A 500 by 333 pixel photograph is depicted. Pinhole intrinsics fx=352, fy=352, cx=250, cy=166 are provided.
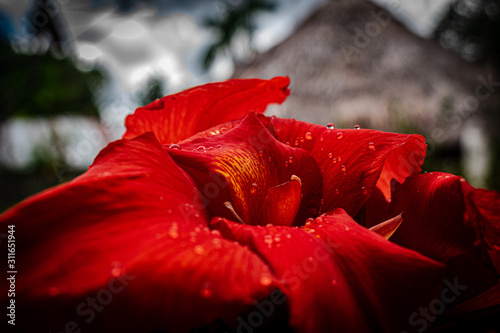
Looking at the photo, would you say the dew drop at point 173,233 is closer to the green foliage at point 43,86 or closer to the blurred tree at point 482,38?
the green foliage at point 43,86

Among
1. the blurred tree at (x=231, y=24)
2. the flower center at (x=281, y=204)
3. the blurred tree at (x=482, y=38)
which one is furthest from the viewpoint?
the blurred tree at (x=231, y=24)

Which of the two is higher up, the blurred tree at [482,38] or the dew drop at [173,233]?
the dew drop at [173,233]

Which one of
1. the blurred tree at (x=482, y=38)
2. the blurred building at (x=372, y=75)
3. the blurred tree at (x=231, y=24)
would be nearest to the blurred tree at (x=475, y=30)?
the blurred tree at (x=482, y=38)

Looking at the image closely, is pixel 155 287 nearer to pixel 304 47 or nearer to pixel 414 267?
pixel 414 267

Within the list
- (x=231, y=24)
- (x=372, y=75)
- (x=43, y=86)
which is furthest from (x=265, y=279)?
(x=231, y=24)

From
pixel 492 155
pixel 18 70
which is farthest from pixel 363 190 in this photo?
pixel 492 155

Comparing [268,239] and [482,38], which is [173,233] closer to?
[268,239]
